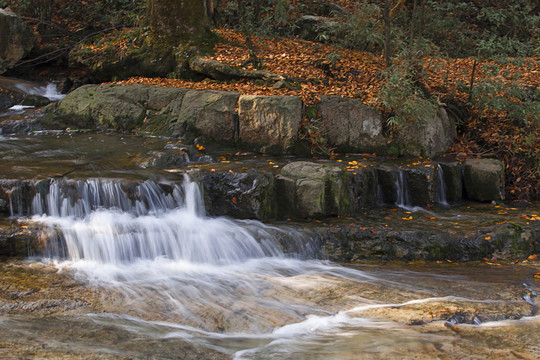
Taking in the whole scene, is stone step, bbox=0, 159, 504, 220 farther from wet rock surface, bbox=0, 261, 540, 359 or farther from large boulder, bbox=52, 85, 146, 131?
large boulder, bbox=52, 85, 146, 131

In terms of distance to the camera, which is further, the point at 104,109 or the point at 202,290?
the point at 104,109

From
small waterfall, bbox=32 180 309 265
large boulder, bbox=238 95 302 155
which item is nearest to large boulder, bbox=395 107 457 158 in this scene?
large boulder, bbox=238 95 302 155

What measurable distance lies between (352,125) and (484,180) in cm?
253

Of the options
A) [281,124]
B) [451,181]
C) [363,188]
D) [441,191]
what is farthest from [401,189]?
[281,124]

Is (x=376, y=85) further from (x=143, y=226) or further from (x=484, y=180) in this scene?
(x=143, y=226)

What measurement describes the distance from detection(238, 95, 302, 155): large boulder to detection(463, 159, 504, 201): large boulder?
3208 millimetres

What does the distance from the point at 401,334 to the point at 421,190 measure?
422cm

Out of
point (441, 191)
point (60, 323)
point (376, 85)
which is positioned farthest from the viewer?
point (376, 85)

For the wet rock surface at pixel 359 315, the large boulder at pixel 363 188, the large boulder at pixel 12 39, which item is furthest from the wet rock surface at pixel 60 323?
the large boulder at pixel 12 39

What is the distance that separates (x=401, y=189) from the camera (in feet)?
25.9

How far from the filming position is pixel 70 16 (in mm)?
14789

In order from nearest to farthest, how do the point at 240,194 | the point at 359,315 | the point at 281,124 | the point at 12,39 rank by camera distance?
the point at 359,315, the point at 240,194, the point at 281,124, the point at 12,39

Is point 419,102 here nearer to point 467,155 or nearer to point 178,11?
point 467,155

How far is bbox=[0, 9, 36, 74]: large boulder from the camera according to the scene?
480 inches
